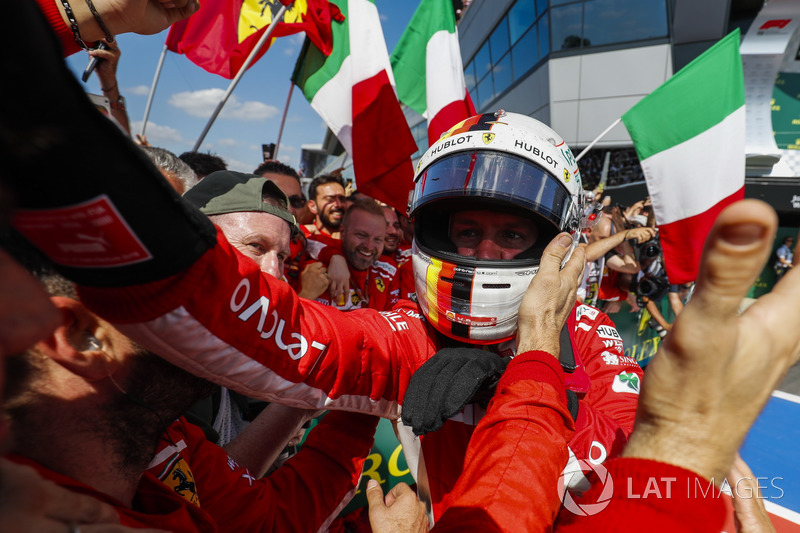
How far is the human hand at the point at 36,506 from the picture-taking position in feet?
1.23

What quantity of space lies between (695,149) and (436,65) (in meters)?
2.36

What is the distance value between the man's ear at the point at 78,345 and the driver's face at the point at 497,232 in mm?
1181

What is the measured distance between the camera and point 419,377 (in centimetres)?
110

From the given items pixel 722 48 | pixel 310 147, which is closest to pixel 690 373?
pixel 722 48

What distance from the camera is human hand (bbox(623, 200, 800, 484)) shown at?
51 cm

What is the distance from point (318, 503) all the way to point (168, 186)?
51.3 inches

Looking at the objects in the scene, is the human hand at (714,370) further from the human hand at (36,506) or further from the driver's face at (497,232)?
the driver's face at (497,232)

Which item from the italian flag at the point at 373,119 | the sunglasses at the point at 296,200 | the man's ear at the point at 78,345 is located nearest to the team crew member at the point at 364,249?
the italian flag at the point at 373,119

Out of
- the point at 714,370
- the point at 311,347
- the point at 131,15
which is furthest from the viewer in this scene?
the point at 131,15

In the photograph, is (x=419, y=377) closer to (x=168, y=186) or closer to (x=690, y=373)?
(x=690, y=373)

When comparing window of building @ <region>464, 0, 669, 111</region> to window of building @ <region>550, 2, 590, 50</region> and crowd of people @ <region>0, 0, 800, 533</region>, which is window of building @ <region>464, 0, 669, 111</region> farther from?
crowd of people @ <region>0, 0, 800, 533</region>

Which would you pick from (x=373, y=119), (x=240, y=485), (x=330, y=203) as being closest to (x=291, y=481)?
(x=240, y=485)

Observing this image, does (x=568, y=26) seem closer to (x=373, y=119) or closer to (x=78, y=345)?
(x=373, y=119)

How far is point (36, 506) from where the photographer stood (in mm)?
405
